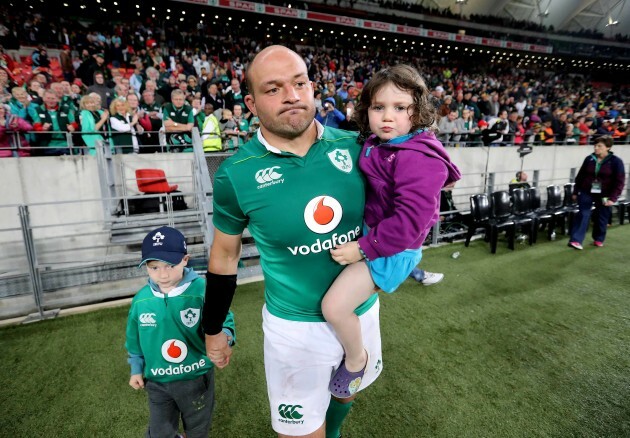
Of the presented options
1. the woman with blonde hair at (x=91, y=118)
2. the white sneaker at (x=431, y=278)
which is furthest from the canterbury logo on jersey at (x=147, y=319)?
the woman with blonde hair at (x=91, y=118)

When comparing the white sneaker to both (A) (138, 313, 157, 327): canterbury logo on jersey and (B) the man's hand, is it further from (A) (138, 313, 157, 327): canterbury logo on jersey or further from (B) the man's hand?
(A) (138, 313, 157, 327): canterbury logo on jersey

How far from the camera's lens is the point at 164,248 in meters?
1.77

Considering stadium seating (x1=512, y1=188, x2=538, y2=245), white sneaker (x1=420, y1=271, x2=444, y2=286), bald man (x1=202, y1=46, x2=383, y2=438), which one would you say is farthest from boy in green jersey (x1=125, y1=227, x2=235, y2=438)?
stadium seating (x1=512, y1=188, x2=538, y2=245)

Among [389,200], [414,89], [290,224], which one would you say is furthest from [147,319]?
[414,89]

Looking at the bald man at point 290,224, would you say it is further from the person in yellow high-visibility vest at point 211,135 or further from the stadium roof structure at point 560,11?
the stadium roof structure at point 560,11

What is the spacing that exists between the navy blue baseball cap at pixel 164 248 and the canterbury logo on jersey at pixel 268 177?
0.64m

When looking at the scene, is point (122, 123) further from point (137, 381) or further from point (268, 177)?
point (268, 177)

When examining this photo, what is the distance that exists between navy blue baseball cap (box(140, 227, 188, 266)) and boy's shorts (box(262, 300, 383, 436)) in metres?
0.61

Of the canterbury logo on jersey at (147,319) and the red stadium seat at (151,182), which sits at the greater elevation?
the red stadium seat at (151,182)

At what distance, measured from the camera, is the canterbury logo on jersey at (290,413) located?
160 cm

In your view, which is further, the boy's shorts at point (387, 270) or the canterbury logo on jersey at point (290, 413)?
the canterbury logo on jersey at point (290, 413)

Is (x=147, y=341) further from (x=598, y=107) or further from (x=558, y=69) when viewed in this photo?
(x=558, y=69)

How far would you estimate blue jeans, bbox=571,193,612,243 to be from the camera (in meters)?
6.43

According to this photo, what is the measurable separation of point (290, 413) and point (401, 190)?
1179 millimetres
